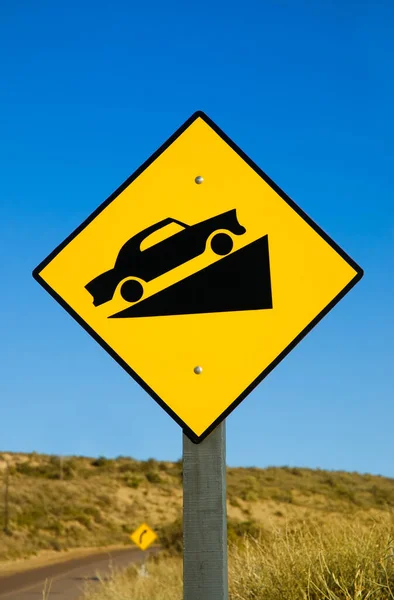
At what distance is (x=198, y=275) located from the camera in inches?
116

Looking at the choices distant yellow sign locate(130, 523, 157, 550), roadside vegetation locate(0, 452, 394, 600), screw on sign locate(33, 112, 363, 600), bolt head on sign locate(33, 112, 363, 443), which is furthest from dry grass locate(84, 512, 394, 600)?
distant yellow sign locate(130, 523, 157, 550)

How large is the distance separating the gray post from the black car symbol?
2.29 feet

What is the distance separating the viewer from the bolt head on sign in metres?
2.81

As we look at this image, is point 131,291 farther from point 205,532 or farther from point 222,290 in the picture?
point 205,532

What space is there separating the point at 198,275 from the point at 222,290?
116 mm

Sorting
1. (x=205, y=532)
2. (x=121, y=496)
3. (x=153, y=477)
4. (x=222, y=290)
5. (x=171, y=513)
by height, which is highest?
(x=153, y=477)

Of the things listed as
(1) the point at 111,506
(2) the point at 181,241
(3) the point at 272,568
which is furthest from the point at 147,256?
(1) the point at 111,506

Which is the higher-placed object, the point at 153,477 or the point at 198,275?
the point at 153,477

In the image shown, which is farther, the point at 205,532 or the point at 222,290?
the point at 222,290

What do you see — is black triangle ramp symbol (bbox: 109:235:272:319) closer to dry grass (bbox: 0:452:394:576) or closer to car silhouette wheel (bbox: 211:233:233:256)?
car silhouette wheel (bbox: 211:233:233:256)

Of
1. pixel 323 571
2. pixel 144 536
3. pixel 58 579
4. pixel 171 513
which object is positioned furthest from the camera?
pixel 171 513

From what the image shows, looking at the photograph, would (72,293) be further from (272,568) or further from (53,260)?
(272,568)

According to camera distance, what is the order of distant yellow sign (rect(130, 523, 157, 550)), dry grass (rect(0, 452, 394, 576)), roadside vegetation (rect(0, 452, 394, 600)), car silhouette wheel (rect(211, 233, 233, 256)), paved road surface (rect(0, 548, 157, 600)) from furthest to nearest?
dry grass (rect(0, 452, 394, 576))
distant yellow sign (rect(130, 523, 157, 550))
paved road surface (rect(0, 548, 157, 600))
roadside vegetation (rect(0, 452, 394, 600))
car silhouette wheel (rect(211, 233, 233, 256))

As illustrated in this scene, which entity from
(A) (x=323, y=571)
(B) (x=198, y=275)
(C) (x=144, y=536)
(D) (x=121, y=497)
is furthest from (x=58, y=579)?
(D) (x=121, y=497)
